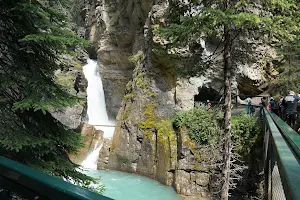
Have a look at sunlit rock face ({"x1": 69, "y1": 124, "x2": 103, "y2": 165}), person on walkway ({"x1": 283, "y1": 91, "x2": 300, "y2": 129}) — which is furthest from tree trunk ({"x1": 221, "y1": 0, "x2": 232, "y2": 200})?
sunlit rock face ({"x1": 69, "y1": 124, "x2": 103, "y2": 165})

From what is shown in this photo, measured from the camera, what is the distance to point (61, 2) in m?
6.07

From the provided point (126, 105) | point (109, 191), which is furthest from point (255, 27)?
point (126, 105)

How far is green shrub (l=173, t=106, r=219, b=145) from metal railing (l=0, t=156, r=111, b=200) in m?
11.9

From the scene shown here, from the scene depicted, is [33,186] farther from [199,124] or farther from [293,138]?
[199,124]

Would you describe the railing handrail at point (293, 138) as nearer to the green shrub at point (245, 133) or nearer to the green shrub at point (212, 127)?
the green shrub at point (212, 127)

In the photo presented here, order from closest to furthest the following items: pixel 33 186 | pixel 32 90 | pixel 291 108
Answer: pixel 33 186 → pixel 32 90 → pixel 291 108

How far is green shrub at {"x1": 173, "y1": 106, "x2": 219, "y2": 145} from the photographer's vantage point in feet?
43.5

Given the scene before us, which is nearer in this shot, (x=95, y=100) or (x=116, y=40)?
(x=116, y=40)

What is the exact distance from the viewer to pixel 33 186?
3.67ft

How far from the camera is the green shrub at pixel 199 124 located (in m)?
13.3

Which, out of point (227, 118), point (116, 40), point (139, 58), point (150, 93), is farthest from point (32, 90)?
point (116, 40)

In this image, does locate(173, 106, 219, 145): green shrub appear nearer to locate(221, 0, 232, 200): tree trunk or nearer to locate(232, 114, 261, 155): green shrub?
locate(232, 114, 261, 155): green shrub

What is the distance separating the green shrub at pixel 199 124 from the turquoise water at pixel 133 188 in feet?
9.24

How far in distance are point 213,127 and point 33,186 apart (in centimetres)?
1268
